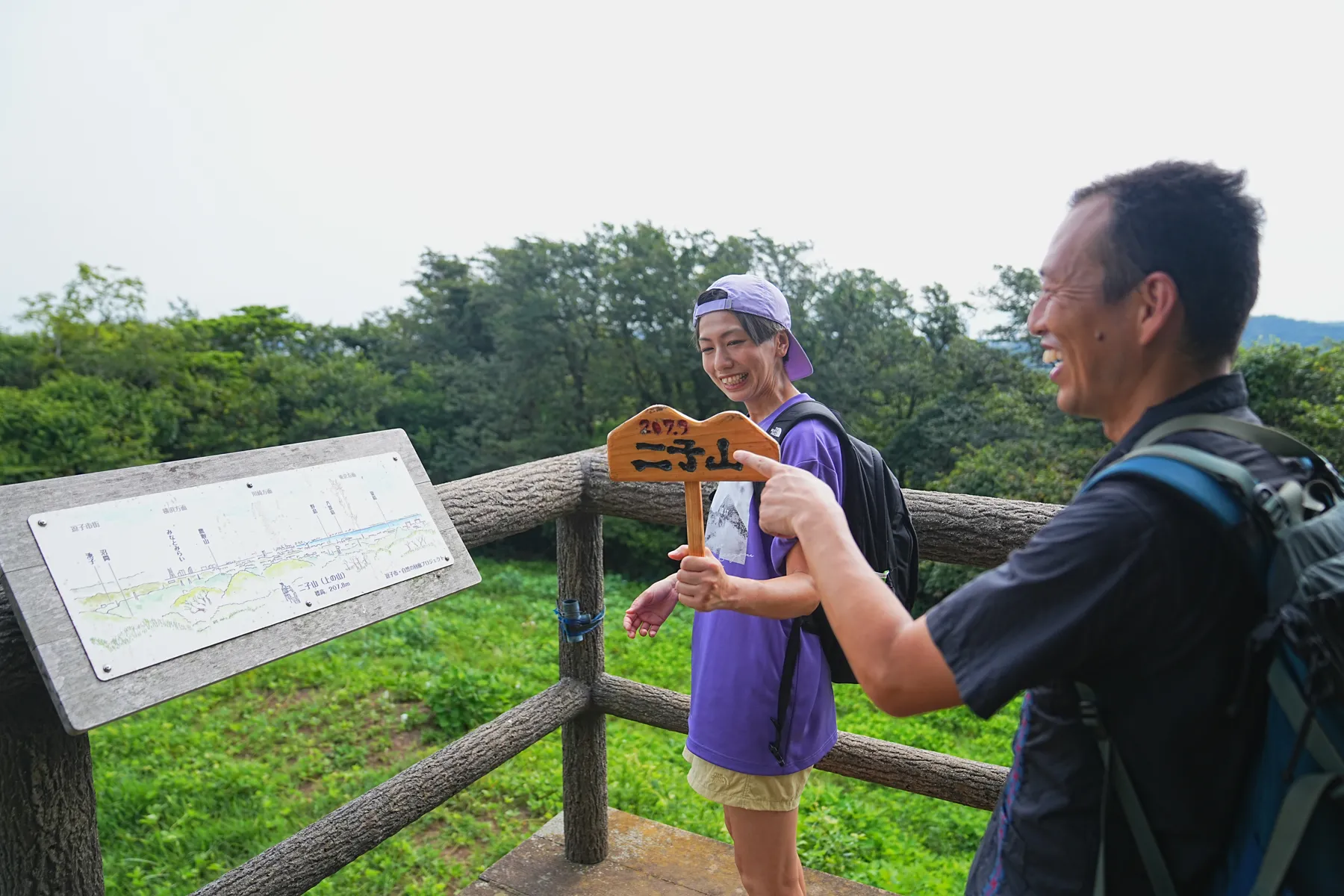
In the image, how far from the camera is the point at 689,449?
1575 mm

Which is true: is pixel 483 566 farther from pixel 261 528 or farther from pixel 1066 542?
pixel 1066 542

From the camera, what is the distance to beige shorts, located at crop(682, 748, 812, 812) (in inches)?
67.0

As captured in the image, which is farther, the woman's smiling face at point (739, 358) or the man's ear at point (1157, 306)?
the woman's smiling face at point (739, 358)

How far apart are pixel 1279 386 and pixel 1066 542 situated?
31.5 ft

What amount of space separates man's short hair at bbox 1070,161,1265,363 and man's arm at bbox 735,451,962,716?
45 cm

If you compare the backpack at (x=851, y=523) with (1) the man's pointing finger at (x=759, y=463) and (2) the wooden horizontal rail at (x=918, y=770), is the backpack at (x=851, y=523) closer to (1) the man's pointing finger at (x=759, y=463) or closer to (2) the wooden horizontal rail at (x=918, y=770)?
(1) the man's pointing finger at (x=759, y=463)

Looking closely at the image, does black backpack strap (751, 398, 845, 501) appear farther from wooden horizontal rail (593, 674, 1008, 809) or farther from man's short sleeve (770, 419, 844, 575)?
wooden horizontal rail (593, 674, 1008, 809)

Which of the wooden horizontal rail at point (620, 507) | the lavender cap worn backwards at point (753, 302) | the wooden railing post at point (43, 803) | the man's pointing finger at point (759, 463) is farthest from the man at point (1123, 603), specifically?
the wooden railing post at point (43, 803)

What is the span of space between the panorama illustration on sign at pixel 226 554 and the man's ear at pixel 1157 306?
1.46 m

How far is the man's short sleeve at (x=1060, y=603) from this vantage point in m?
0.87

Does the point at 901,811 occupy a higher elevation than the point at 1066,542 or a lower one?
lower

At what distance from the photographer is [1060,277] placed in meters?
1.03

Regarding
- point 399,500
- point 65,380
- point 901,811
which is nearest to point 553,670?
point 901,811

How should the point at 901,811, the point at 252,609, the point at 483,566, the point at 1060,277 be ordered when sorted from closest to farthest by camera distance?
the point at 1060,277 → the point at 252,609 → the point at 901,811 → the point at 483,566
